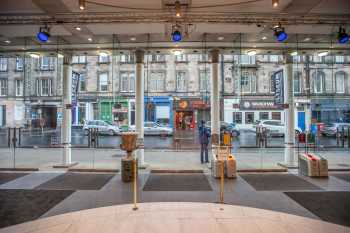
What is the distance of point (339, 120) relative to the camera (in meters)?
20.0

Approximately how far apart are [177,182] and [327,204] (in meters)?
3.52

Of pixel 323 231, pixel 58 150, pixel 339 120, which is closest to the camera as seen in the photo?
pixel 323 231

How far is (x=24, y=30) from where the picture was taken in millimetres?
7223

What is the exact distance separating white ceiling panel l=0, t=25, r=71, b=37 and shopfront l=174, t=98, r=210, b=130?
52.4ft

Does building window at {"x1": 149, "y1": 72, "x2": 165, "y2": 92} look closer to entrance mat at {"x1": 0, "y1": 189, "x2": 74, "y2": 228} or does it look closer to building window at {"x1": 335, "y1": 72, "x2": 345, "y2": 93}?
building window at {"x1": 335, "y1": 72, "x2": 345, "y2": 93}

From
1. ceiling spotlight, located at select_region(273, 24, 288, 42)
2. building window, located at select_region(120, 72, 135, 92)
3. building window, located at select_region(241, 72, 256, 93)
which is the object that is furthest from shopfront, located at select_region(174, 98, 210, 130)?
ceiling spotlight, located at select_region(273, 24, 288, 42)

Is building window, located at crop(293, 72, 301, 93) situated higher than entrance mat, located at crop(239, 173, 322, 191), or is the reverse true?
building window, located at crop(293, 72, 301, 93)

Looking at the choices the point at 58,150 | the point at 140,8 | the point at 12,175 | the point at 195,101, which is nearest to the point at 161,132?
the point at 195,101

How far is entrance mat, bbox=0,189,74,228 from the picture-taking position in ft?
14.2

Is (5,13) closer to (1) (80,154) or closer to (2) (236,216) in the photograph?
(1) (80,154)

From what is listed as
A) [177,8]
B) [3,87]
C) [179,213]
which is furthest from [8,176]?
[3,87]

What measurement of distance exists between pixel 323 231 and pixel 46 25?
773cm

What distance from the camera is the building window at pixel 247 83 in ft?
75.3

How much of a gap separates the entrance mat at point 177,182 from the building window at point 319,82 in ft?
64.2
